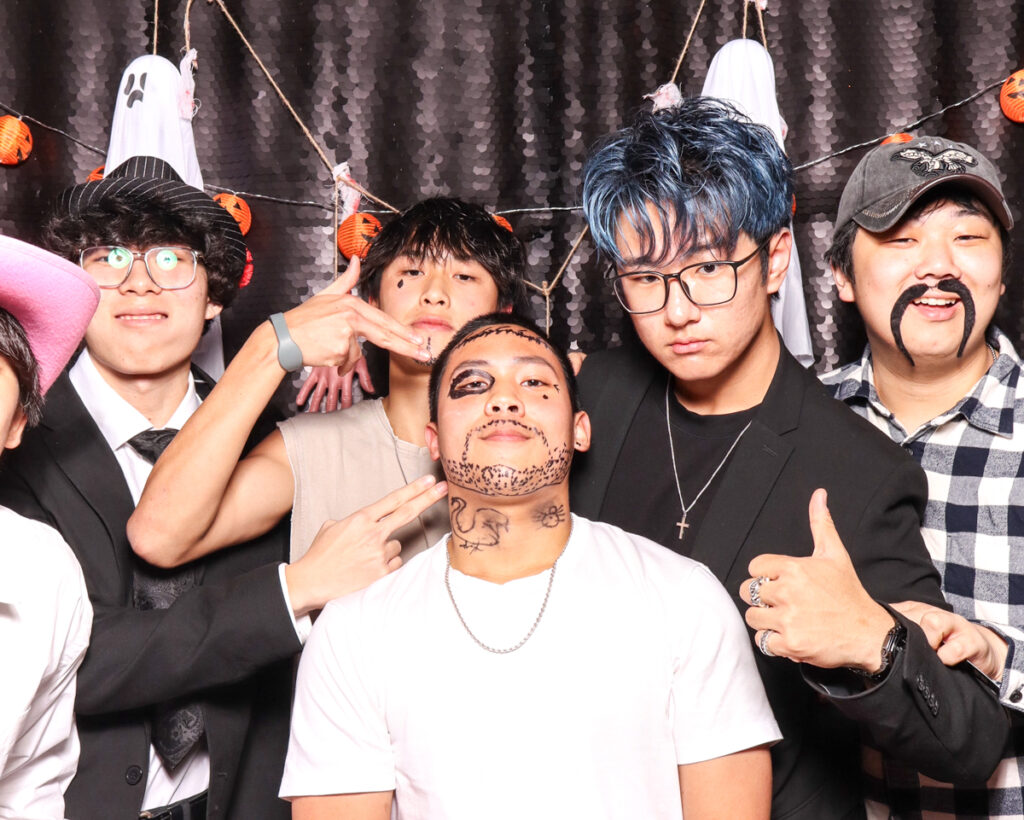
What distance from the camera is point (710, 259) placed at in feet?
6.84

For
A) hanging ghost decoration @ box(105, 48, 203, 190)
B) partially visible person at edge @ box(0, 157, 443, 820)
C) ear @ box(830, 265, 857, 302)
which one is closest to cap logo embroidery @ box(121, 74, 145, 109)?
hanging ghost decoration @ box(105, 48, 203, 190)

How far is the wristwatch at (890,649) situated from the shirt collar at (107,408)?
1.51m

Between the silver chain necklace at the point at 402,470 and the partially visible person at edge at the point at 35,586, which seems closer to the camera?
the partially visible person at edge at the point at 35,586

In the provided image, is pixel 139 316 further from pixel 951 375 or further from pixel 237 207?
pixel 951 375

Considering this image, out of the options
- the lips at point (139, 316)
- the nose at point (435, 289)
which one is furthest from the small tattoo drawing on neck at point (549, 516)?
the lips at point (139, 316)

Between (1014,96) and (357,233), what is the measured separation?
1778mm

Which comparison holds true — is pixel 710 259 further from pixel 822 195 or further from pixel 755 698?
pixel 822 195

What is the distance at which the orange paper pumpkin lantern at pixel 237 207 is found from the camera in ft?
10.2

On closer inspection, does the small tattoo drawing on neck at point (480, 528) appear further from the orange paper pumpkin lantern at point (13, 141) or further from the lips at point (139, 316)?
the orange paper pumpkin lantern at point (13, 141)

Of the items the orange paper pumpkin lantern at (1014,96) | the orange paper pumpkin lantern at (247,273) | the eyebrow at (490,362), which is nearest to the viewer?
the eyebrow at (490,362)

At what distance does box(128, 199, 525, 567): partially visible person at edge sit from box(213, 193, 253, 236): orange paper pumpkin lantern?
639mm

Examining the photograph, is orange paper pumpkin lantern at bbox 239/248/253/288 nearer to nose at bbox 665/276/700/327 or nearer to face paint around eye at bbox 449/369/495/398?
face paint around eye at bbox 449/369/495/398

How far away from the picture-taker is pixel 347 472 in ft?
7.68

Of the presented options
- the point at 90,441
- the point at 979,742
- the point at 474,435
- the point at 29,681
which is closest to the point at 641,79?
the point at 474,435
